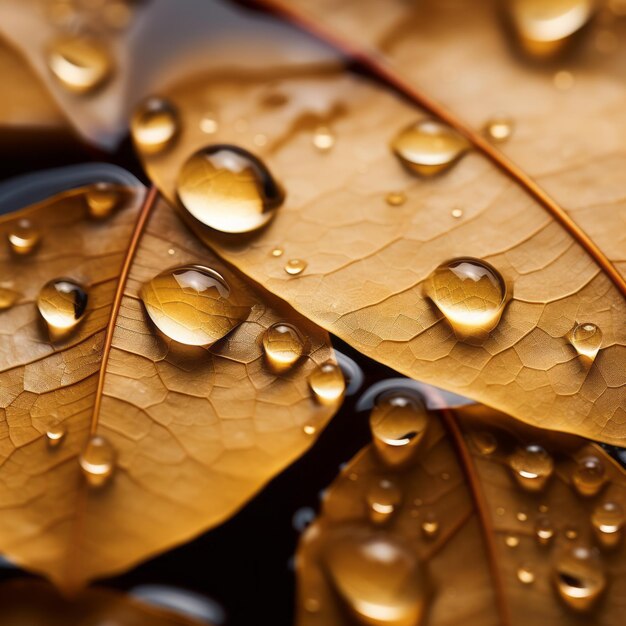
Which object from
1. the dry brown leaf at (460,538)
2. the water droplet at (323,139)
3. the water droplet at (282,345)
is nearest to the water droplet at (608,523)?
the dry brown leaf at (460,538)

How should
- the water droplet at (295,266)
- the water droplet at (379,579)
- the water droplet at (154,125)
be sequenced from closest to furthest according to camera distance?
the water droplet at (379,579) → the water droplet at (295,266) → the water droplet at (154,125)

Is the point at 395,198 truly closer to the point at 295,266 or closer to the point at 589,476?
the point at 295,266

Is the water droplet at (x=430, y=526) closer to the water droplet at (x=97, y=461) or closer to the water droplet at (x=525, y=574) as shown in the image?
the water droplet at (x=525, y=574)

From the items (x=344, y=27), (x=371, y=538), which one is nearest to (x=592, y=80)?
(x=344, y=27)

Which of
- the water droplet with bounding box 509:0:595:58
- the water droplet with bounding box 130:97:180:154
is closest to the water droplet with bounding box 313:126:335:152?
the water droplet with bounding box 130:97:180:154

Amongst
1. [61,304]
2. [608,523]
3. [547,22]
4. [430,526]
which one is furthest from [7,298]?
[547,22]
